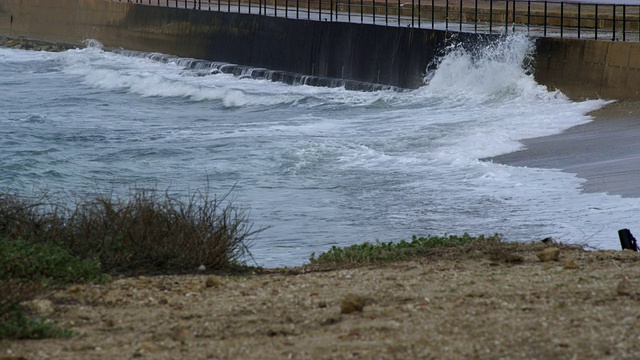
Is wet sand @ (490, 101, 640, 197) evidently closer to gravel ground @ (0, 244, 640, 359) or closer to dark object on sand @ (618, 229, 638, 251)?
dark object on sand @ (618, 229, 638, 251)

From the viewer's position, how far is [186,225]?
8.89 meters

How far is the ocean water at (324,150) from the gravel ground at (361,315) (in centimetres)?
336

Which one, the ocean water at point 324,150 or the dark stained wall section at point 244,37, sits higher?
the dark stained wall section at point 244,37

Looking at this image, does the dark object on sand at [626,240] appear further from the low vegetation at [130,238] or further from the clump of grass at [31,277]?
the clump of grass at [31,277]

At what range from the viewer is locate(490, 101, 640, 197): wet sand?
14852 millimetres

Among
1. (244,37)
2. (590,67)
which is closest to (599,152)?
(590,67)

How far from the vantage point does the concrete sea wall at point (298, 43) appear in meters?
23.6

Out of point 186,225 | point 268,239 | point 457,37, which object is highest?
point 457,37

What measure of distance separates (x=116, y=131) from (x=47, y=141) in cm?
201

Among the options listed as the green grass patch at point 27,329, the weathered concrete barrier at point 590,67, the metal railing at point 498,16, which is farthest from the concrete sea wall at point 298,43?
the green grass patch at point 27,329

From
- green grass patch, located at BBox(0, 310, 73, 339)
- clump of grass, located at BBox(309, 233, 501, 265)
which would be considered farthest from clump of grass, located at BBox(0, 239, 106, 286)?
clump of grass, located at BBox(309, 233, 501, 265)

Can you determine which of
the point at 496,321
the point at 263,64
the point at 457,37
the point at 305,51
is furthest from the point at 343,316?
the point at 263,64

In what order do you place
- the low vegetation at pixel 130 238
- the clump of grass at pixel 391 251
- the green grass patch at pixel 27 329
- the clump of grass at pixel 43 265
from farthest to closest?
the clump of grass at pixel 391 251
the low vegetation at pixel 130 238
the clump of grass at pixel 43 265
the green grass patch at pixel 27 329

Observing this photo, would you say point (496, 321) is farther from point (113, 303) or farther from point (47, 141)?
point (47, 141)
